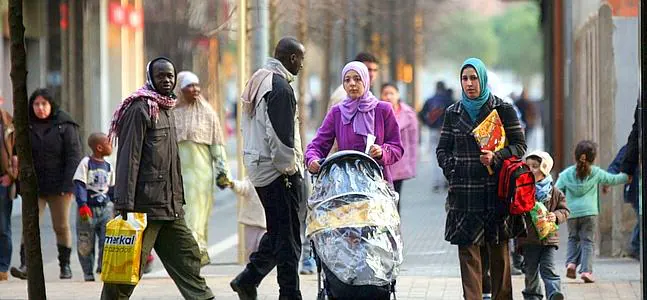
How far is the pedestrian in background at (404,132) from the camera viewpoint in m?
13.4

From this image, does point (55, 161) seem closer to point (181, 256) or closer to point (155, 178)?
point (181, 256)

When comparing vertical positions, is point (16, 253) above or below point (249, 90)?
below

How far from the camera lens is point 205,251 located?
1243 cm

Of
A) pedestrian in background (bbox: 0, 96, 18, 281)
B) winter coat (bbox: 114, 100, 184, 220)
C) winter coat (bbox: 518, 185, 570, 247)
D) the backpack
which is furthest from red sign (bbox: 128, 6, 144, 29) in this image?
the backpack

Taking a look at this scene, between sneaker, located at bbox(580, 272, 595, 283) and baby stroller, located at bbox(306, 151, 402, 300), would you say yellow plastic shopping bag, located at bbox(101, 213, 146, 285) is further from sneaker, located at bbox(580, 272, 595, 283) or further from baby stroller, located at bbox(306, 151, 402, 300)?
sneaker, located at bbox(580, 272, 595, 283)

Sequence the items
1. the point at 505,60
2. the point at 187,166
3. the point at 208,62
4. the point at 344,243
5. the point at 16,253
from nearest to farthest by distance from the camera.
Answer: the point at 344,243
the point at 187,166
the point at 16,253
the point at 208,62
the point at 505,60

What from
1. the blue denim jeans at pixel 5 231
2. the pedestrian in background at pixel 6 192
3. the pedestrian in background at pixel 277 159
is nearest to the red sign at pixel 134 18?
the pedestrian in background at pixel 6 192

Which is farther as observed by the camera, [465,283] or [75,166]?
[75,166]

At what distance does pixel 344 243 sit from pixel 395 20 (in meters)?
34.0

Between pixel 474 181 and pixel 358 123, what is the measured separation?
1.11m

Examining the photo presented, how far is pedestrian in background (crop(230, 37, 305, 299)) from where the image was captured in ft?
33.0

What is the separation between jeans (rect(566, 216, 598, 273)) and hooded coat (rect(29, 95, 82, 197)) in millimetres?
4277

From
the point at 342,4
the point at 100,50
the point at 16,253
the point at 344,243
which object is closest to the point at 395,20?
the point at 342,4

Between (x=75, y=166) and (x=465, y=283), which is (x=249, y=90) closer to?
(x=465, y=283)
